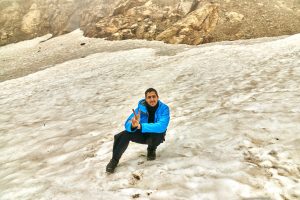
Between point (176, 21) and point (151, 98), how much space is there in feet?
86.4

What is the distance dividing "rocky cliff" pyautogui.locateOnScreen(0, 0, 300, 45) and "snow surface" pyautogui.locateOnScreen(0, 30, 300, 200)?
8.70 meters

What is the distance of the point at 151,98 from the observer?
709 centimetres

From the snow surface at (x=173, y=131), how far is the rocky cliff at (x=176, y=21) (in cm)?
870

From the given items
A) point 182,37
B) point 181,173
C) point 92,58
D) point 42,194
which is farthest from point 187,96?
point 182,37

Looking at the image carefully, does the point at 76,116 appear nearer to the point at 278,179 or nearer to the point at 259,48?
the point at 278,179

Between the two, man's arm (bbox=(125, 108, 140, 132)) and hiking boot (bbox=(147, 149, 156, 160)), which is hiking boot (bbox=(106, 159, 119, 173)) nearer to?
hiking boot (bbox=(147, 149, 156, 160))

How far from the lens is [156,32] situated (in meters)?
31.6

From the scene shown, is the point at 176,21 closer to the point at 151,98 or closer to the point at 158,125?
the point at 151,98

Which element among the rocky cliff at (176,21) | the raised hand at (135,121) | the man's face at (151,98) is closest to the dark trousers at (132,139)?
the raised hand at (135,121)

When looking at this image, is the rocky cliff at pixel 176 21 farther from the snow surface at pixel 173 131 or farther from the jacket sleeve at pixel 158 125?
the jacket sleeve at pixel 158 125

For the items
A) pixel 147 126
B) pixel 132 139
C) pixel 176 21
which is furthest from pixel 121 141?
pixel 176 21

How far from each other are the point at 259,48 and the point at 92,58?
11.9m

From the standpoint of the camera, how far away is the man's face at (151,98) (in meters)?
7.06

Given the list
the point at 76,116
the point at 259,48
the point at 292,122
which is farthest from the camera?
the point at 259,48
